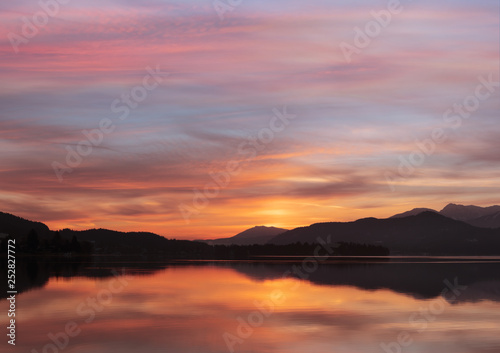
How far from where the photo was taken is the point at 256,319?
40.6 m

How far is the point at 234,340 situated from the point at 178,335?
3.56m

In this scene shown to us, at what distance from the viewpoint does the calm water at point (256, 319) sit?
1246 inches

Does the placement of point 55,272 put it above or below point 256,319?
above

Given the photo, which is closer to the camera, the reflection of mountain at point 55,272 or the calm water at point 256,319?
the calm water at point 256,319

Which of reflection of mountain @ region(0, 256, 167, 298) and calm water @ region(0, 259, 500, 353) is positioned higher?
reflection of mountain @ region(0, 256, 167, 298)

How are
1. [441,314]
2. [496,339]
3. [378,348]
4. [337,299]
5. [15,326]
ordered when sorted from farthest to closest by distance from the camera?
[337,299], [441,314], [15,326], [496,339], [378,348]

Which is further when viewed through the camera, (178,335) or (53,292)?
(53,292)

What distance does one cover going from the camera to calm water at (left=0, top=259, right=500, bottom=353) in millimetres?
31641

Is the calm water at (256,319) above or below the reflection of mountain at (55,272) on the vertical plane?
below

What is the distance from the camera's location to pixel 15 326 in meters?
36.7

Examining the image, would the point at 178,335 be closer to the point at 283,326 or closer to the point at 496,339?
the point at 283,326

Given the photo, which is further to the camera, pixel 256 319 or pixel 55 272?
pixel 55 272

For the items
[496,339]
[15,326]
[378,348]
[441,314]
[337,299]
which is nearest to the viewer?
[378,348]

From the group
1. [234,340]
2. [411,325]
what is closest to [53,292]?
[234,340]
